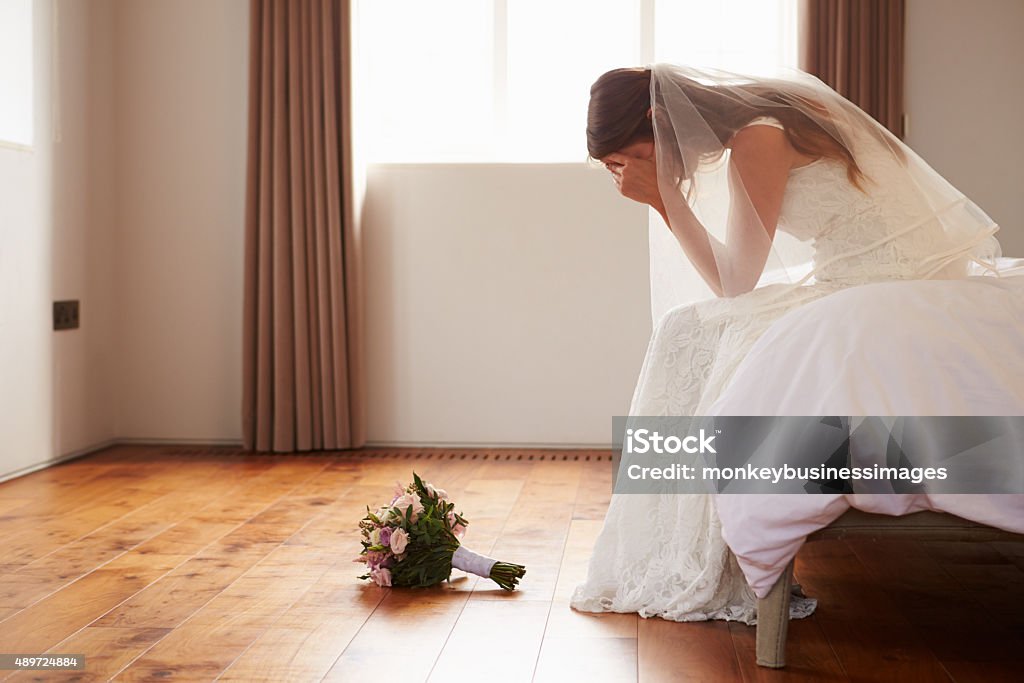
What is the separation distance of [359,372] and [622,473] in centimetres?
213

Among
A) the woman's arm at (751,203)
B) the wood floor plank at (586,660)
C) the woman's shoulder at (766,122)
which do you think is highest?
the woman's shoulder at (766,122)

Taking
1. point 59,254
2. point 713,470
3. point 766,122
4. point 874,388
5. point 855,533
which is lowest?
point 855,533

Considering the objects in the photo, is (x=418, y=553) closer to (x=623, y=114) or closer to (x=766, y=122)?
(x=623, y=114)

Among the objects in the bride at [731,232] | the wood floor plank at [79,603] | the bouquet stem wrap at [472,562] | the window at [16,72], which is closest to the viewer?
the wood floor plank at [79,603]

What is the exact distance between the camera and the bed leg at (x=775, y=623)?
1923 millimetres

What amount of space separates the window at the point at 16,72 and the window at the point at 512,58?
1.23m

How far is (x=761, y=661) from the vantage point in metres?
1.95

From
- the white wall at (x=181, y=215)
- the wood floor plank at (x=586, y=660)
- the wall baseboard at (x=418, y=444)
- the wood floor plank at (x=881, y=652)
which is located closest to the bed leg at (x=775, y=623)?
the wood floor plank at (x=881, y=652)

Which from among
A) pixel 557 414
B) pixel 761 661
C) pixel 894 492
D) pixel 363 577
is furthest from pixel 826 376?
pixel 557 414

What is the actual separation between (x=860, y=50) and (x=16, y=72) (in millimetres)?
3074

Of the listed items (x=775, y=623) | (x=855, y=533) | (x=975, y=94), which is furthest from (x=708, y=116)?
(x=975, y=94)

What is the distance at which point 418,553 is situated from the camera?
2.50 meters

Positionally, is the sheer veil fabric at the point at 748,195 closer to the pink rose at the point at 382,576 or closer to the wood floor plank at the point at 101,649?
the pink rose at the point at 382,576

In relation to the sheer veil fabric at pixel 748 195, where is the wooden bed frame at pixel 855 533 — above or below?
below
